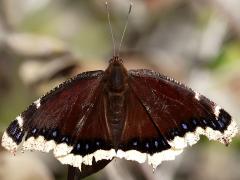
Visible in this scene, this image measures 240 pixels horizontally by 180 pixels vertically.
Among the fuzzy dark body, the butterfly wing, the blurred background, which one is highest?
the blurred background

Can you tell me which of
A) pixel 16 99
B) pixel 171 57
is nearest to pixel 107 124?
pixel 16 99

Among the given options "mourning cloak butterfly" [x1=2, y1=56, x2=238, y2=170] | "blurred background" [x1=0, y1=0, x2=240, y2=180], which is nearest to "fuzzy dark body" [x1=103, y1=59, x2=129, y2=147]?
"mourning cloak butterfly" [x1=2, y1=56, x2=238, y2=170]

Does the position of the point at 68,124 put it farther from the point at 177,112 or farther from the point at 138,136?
the point at 177,112

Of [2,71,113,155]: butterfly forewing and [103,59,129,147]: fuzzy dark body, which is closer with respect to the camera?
[2,71,113,155]: butterfly forewing

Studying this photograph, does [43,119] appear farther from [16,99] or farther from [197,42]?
[197,42]

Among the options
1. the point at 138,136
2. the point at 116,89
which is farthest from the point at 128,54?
the point at 138,136

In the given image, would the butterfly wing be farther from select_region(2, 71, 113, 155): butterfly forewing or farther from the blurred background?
the blurred background

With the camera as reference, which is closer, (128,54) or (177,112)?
(177,112)
